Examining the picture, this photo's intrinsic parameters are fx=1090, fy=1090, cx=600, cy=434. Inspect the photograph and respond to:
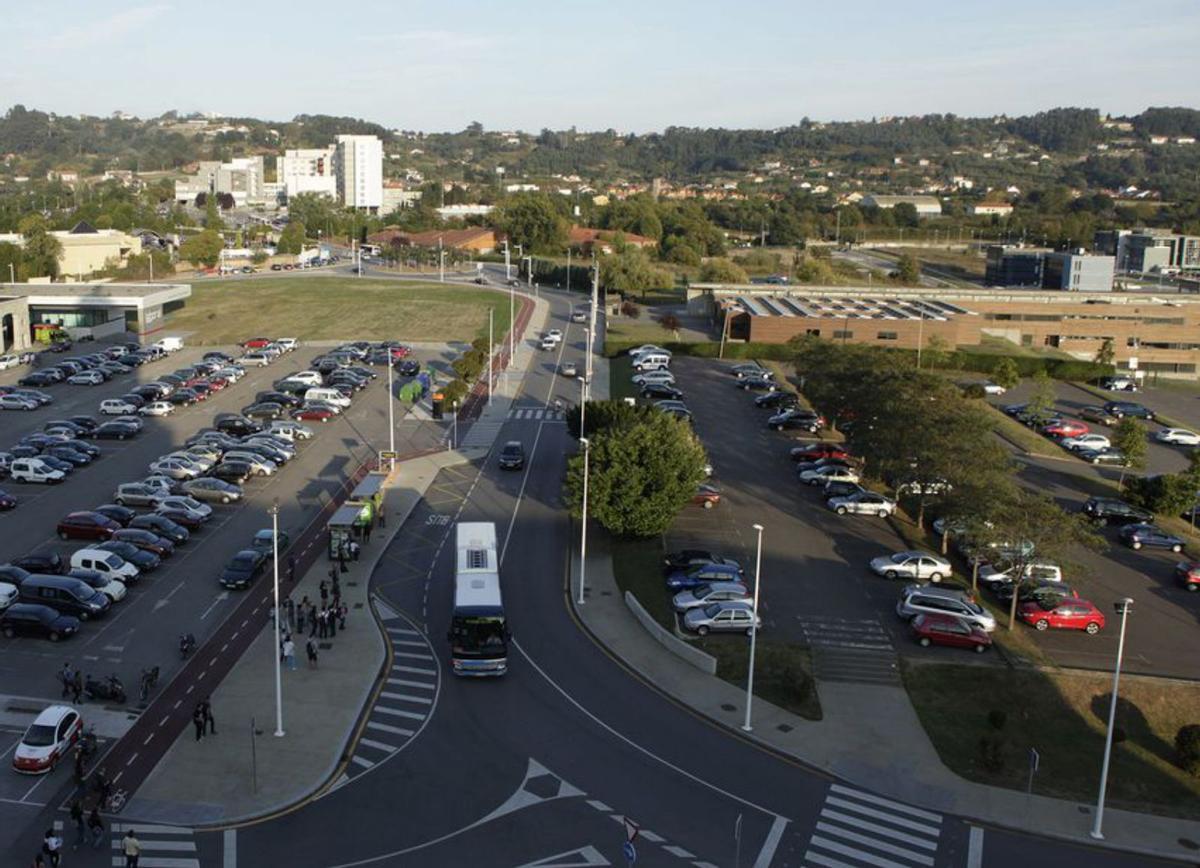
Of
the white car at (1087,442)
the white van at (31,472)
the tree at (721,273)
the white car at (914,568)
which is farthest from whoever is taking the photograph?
the tree at (721,273)

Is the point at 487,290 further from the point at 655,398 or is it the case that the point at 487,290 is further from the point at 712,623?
the point at 712,623

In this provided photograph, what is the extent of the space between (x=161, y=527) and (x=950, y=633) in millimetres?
29233

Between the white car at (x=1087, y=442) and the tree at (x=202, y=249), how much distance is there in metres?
103

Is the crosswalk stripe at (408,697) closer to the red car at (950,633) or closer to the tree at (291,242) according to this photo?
the red car at (950,633)

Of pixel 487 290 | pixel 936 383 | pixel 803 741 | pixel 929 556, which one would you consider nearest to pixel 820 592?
pixel 929 556

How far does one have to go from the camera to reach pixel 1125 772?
1139 inches

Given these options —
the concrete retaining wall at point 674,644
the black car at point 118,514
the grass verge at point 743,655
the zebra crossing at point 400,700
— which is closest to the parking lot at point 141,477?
the black car at point 118,514

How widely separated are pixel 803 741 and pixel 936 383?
24534 mm

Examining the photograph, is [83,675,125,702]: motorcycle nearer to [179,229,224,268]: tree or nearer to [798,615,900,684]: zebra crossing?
[798,615,900,684]: zebra crossing

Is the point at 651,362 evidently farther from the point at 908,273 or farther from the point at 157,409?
the point at 908,273

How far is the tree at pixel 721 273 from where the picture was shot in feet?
410

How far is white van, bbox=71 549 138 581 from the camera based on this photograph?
37.4 meters

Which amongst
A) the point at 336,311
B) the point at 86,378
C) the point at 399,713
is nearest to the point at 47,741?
the point at 399,713

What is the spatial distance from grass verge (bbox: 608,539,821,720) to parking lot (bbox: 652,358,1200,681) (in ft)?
3.31
